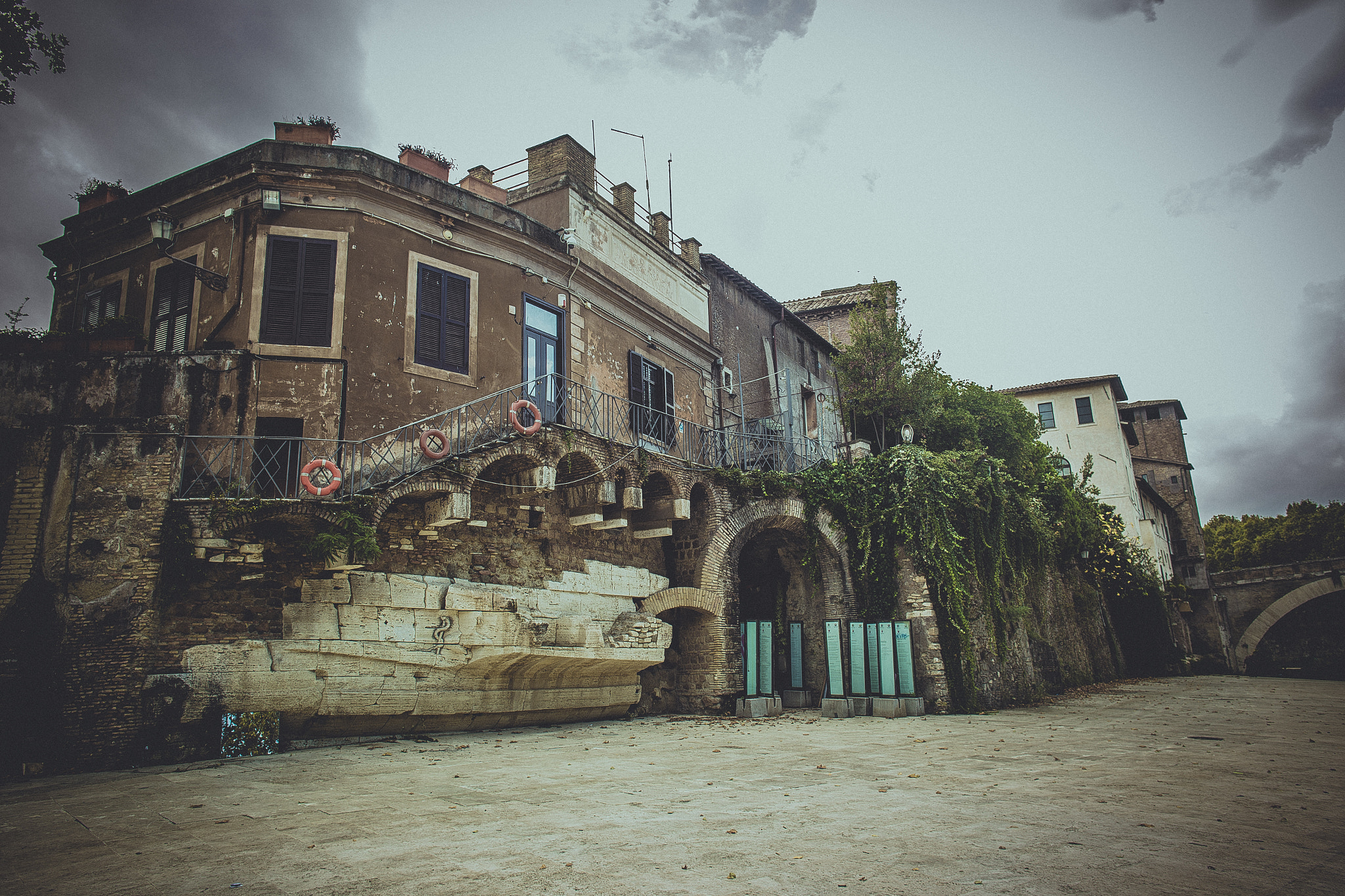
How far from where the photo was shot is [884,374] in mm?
A: 23156

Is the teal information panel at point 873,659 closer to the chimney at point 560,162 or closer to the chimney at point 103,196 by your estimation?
the chimney at point 560,162

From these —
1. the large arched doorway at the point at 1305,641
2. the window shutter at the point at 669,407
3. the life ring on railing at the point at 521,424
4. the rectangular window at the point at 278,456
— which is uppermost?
the window shutter at the point at 669,407

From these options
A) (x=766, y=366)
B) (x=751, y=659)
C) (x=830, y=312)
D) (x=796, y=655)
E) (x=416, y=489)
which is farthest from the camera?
(x=830, y=312)

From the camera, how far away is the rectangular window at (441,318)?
12.8 m

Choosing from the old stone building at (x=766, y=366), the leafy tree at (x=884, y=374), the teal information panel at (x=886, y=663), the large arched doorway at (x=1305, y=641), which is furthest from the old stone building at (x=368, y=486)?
the large arched doorway at (x=1305, y=641)

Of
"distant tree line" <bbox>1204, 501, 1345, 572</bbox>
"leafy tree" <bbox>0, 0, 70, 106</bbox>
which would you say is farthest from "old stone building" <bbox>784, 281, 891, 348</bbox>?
"distant tree line" <bbox>1204, 501, 1345, 572</bbox>

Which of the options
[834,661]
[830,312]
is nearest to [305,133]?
[834,661]

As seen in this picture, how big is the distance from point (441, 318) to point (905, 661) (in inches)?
442

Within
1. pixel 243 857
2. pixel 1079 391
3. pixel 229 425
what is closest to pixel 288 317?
pixel 229 425

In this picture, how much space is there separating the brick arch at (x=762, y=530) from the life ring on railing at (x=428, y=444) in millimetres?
6387

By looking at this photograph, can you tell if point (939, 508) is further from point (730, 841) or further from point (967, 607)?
point (730, 841)

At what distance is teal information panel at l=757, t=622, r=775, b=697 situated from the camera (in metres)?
16.1

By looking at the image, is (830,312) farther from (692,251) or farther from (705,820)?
(705,820)

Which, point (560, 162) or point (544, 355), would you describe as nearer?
point (544, 355)
